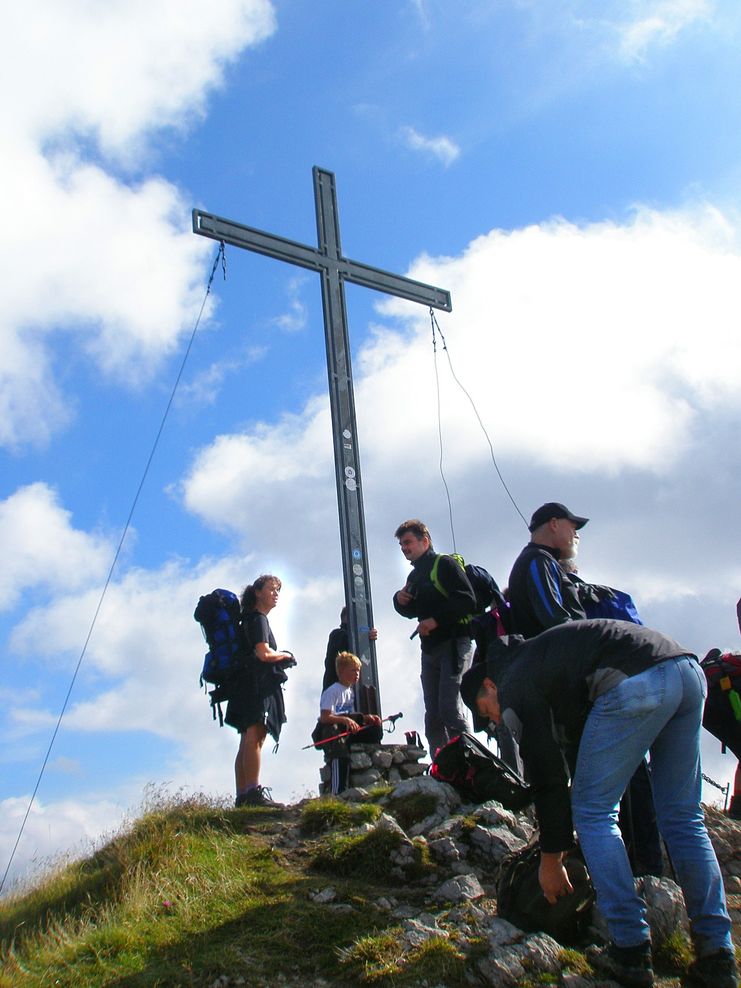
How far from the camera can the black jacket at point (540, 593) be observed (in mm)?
5316

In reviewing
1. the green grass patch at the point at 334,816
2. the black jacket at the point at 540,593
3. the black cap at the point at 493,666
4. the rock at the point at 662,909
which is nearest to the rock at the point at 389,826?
the green grass patch at the point at 334,816

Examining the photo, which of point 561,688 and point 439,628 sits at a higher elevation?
point 439,628

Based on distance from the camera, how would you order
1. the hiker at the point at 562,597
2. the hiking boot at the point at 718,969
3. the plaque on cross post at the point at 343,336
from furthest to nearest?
the plaque on cross post at the point at 343,336 → the hiker at the point at 562,597 → the hiking boot at the point at 718,969

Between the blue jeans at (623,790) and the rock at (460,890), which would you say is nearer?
the blue jeans at (623,790)

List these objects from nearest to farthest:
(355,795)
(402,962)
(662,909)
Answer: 1. (402,962)
2. (662,909)
3. (355,795)

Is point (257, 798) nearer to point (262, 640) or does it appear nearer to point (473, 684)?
point (262, 640)

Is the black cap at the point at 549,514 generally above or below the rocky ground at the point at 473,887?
above

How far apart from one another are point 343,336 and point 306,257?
1005 millimetres

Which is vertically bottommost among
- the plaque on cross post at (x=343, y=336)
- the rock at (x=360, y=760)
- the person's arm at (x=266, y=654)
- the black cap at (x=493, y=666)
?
the black cap at (x=493, y=666)

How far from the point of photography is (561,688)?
4031 millimetres

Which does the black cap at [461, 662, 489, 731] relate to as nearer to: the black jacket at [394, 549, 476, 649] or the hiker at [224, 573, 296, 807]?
the black jacket at [394, 549, 476, 649]

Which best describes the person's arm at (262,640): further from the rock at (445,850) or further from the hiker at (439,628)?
the rock at (445,850)

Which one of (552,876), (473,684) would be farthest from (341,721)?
(552,876)

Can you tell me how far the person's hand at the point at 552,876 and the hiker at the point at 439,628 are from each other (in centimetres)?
317
